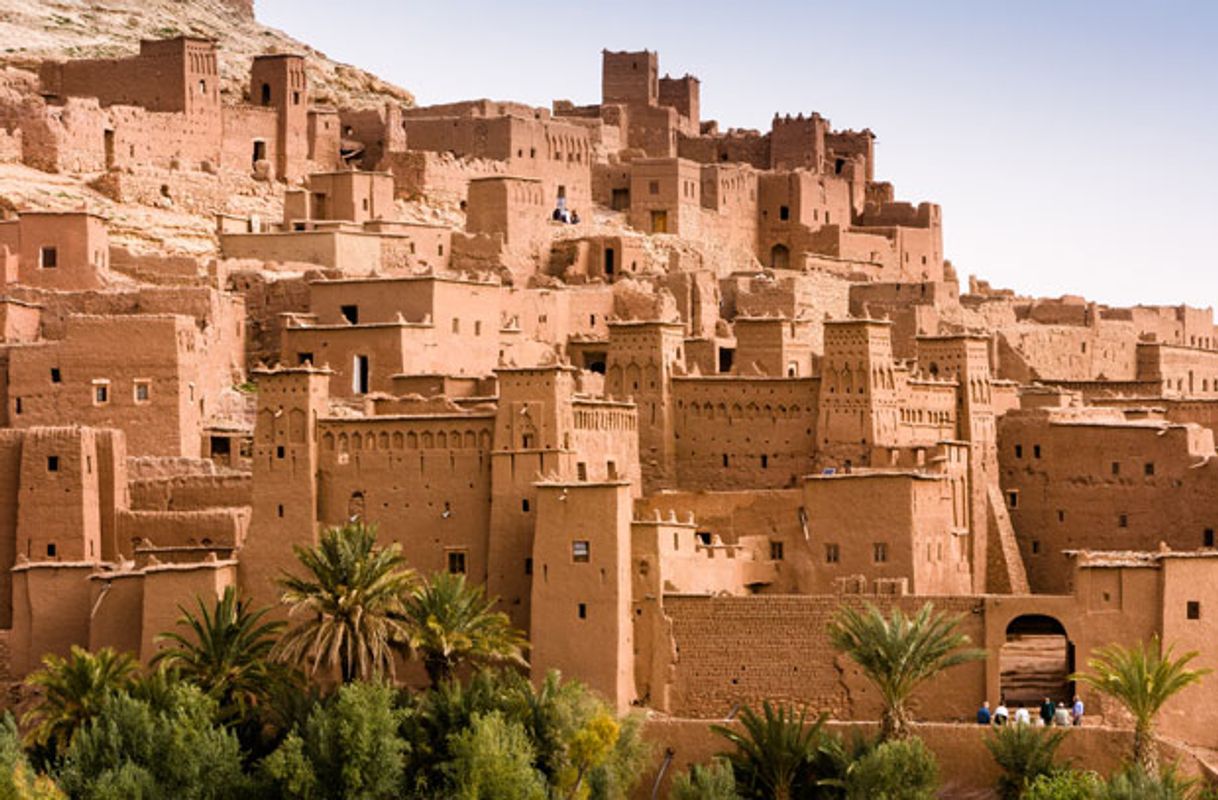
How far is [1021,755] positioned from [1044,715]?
231 cm

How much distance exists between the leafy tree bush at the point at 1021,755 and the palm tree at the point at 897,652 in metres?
1.50

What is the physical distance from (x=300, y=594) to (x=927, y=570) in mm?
10429

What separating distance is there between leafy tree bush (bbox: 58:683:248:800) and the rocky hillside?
98.3 feet

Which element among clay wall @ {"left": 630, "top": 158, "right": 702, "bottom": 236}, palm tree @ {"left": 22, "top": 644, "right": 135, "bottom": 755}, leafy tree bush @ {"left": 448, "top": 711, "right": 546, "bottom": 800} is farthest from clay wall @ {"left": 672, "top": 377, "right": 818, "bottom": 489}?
clay wall @ {"left": 630, "top": 158, "right": 702, "bottom": 236}

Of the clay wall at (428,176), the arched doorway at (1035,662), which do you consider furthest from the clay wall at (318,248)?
the arched doorway at (1035,662)

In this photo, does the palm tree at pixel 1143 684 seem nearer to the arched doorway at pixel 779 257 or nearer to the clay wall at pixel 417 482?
the clay wall at pixel 417 482

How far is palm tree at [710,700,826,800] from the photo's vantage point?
140 feet

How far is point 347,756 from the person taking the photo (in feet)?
140

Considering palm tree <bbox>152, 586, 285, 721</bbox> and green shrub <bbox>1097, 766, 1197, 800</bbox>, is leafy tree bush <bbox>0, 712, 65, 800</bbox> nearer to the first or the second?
palm tree <bbox>152, 586, 285, 721</bbox>

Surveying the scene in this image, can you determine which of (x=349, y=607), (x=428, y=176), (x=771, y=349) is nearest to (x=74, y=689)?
(x=349, y=607)

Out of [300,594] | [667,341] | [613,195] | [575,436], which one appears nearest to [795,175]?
[613,195]

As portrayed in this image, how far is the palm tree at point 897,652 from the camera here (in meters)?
42.8

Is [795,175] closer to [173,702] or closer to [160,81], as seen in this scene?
[160,81]

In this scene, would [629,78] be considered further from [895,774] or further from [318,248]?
[895,774]
